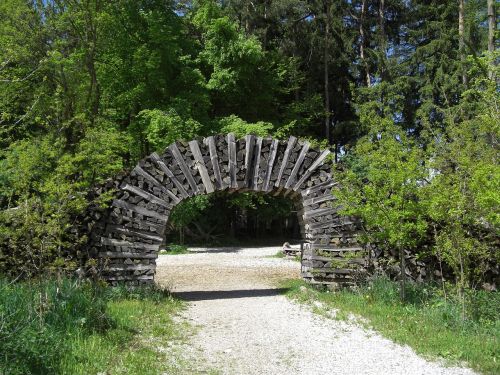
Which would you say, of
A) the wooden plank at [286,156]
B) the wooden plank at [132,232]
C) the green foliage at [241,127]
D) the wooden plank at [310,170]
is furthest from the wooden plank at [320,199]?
the green foliage at [241,127]

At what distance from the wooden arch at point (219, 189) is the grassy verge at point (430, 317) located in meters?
0.89

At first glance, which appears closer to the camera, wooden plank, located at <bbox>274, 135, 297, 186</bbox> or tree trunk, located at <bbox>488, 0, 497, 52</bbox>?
wooden plank, located at <bbox>274, 135, 297, 186</bbox>

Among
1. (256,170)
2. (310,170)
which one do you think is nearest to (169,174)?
(256,170)

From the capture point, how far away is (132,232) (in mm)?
9570

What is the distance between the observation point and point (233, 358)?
611 centimetres

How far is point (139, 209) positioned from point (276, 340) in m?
4.12

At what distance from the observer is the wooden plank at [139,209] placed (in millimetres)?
9562

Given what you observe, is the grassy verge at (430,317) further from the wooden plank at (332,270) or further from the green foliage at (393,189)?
the green foliage at (393,189)

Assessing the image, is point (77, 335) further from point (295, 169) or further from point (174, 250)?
point (174, 250)

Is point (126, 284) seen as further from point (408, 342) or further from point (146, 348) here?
point (408, 342)

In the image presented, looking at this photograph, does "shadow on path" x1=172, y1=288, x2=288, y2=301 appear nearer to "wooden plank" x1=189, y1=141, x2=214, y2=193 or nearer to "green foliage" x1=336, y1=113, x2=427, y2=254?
"wooden plank" x1=189, y1=141, x2=214, y2=193

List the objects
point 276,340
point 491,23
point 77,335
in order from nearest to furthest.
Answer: point 77,335 < point 276,340 < point 491,23

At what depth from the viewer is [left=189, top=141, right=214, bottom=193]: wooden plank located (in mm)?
9914

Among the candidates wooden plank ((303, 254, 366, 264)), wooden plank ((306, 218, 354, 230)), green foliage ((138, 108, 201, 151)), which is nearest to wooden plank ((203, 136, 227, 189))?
wooden plank ((306, 218, 354, 230))
